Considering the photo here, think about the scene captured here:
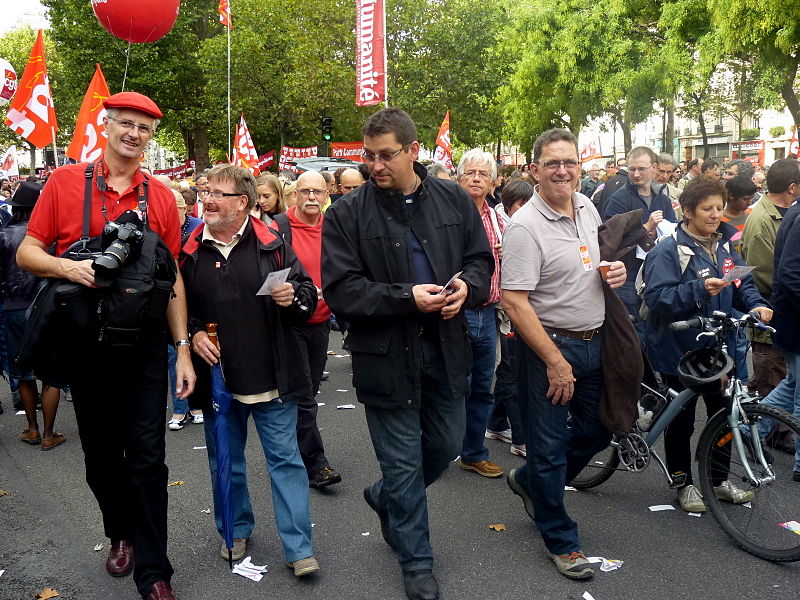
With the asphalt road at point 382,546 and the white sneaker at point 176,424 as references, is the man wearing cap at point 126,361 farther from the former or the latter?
the white sneaker at point 176,424

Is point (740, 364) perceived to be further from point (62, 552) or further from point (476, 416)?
point (62, 552)

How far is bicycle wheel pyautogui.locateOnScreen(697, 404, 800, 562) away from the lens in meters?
4.14

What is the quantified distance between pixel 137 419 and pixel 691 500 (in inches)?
124

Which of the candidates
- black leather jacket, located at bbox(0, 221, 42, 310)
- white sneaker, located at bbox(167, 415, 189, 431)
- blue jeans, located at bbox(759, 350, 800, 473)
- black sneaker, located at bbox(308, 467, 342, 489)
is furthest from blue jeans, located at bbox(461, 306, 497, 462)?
black leather jacket, located at bbox(0, 221, 42, 310)

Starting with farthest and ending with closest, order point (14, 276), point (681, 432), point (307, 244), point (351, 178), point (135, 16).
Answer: point (135, 16) < point (351, 178) < point (14, 276) < point (307, 244) < point (681, 432)

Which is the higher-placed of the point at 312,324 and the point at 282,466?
the point at 312,324

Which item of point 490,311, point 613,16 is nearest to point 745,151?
point 613,16

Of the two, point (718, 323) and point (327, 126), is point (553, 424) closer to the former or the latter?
point (718, 323)

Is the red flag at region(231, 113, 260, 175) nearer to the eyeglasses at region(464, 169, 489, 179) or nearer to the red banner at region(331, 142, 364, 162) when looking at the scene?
the eyeglasses at region(464, 169, 489, 179)

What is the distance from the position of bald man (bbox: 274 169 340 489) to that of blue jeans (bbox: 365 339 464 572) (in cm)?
107

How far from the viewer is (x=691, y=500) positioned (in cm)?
479

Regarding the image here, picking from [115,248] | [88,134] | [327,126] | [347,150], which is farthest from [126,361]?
[347,150]

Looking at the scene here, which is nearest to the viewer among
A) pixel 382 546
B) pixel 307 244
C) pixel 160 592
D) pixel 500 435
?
pixel 160 592

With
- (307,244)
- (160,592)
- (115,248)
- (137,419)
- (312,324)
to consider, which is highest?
(115,248)
